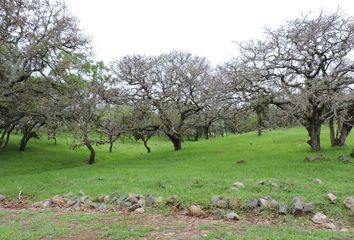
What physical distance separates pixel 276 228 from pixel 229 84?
14993mm

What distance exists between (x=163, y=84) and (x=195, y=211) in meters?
20.2

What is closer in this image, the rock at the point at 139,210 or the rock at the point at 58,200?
the rock at the point at 139,210

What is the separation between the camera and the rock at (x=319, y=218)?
10.8 metres

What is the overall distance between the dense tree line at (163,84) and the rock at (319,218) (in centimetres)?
982

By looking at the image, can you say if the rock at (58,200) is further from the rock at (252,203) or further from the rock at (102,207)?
the rock at (252,203)

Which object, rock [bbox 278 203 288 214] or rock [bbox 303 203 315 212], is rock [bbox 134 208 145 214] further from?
rock [bbox 303 203 315 212]

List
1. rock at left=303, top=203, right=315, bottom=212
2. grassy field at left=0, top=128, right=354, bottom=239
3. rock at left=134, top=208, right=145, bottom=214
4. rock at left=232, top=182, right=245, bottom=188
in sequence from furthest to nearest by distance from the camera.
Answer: rock at left=232, top=182, right=245, bottom=188 < rock at left=134, top=208, right=145, bottom=214 < rock at left=303, top=203, right=315, bottom=212 < grassy field at left=0, top=128, right=354, bottom=239

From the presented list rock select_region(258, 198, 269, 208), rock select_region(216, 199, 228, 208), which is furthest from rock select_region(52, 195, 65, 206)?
rock select_region(258, 198, 269, 208)

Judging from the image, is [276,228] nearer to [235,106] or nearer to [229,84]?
[229,84]

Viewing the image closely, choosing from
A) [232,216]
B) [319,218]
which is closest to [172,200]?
[232,216]

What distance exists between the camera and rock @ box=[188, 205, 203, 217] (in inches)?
481

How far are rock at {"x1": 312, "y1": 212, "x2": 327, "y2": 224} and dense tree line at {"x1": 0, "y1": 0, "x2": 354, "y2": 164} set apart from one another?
9824mm

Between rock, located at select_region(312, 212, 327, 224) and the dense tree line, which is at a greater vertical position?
the dense tree line

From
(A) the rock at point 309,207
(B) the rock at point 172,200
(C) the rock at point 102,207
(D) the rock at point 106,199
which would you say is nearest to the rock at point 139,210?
(B) the rock at point 172,200
